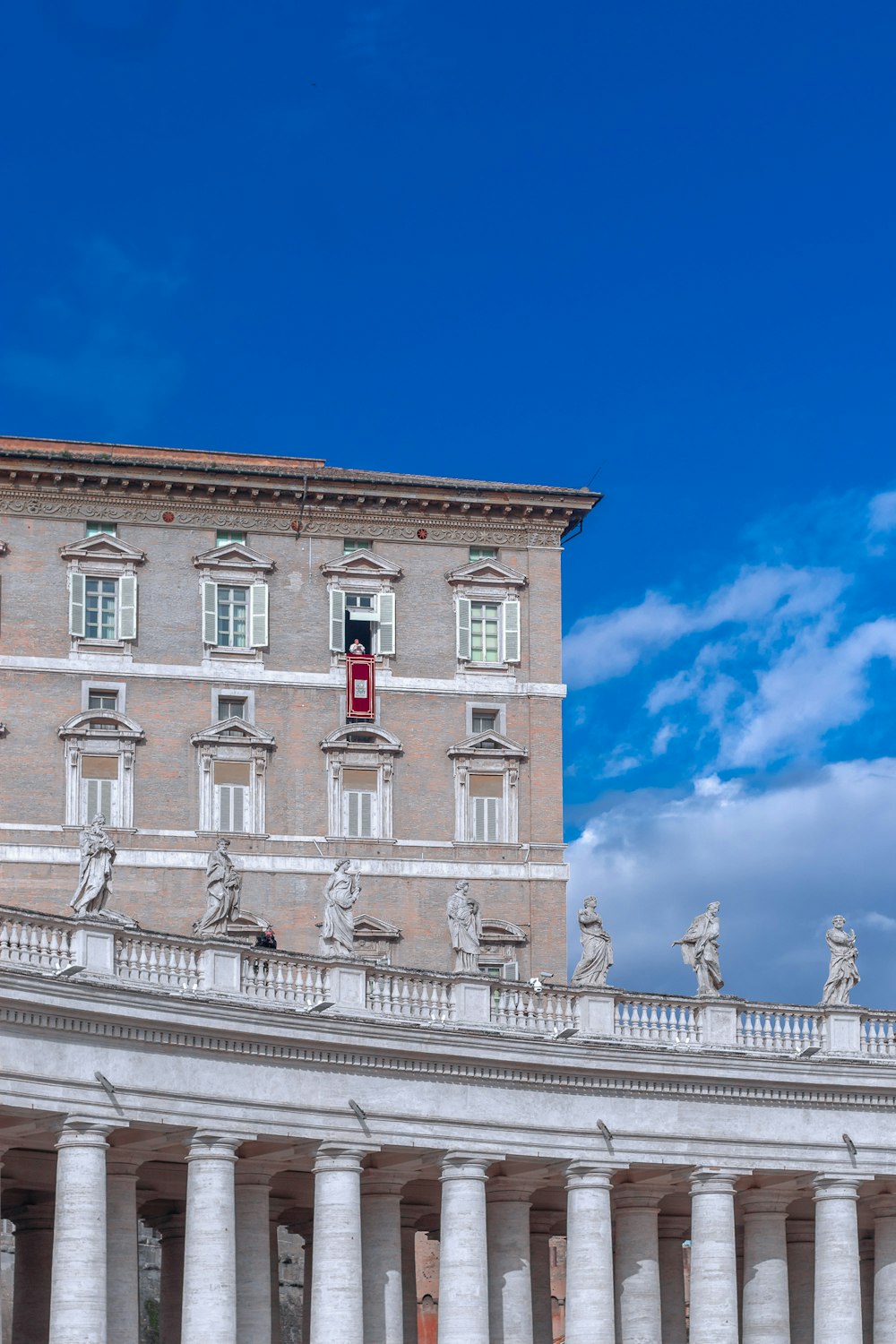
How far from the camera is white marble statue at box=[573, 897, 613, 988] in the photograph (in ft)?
184

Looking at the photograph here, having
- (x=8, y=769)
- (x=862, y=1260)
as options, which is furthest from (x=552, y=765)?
(x=862, y=1260)

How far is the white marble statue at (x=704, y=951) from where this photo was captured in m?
57.5

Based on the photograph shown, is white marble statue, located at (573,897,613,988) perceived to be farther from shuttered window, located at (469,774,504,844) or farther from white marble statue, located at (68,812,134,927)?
shuttered window, located at (469,774,504,844)

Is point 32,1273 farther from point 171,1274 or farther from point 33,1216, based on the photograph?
point 171,1274

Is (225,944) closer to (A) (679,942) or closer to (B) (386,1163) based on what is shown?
(B) (386,1163)

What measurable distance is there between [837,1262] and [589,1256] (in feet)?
21.0

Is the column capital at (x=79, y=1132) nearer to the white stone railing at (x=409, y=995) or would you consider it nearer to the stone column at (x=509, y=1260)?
the white stone railing at (x=409, y=995)

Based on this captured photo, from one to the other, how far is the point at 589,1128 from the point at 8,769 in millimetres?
40599

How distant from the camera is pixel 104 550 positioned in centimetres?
9231

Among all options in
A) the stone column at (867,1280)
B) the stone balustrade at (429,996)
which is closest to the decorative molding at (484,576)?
the stone column at (867,1280)

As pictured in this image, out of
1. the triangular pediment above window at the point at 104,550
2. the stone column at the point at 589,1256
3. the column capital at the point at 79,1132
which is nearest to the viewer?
the column capital at the point at 79,1132

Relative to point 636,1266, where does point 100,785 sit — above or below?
above

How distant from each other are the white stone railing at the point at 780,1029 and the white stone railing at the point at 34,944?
17.3 m

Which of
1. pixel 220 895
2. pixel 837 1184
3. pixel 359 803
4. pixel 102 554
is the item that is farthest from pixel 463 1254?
pixel 102 554
